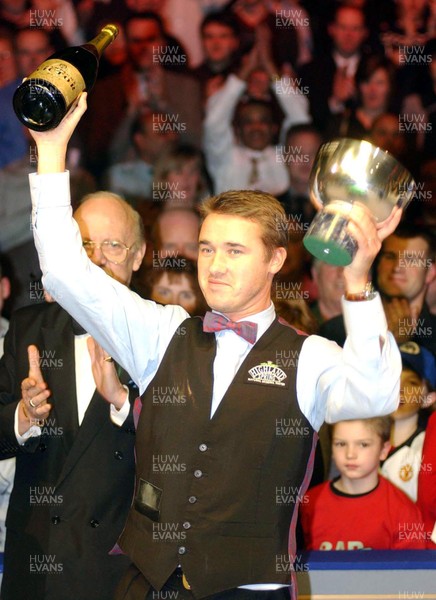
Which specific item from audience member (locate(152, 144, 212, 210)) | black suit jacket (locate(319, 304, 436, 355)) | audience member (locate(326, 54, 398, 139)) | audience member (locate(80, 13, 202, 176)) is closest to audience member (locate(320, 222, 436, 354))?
black suit jacket (locate(319, 304, 436, 355))

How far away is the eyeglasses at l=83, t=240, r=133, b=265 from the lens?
114 inches

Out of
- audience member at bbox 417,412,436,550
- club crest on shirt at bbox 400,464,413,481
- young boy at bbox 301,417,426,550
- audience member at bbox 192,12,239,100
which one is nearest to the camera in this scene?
young boy at bbox 301,417,426,550

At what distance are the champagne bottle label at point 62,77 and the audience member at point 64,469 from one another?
775 millimetres

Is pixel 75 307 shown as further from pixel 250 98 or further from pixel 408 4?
pixel 408 4

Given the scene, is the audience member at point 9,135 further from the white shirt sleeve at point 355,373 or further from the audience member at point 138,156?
the white shirt sleeve at point 355,373

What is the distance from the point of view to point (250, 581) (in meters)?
2.02

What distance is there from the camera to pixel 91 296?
6.72 ft

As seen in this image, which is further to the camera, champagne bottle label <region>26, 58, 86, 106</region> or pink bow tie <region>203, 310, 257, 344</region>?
pink bow tie <region>203, 310, 257, 344</region>

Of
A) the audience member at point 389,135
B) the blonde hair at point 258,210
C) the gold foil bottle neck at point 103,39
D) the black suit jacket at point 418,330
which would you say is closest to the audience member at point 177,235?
the black suit jacket at point 418,330

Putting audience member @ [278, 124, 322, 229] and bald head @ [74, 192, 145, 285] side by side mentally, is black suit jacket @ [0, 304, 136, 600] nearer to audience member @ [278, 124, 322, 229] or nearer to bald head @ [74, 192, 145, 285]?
bald head @ [74, 192, 145, 285]

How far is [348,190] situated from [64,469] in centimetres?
122

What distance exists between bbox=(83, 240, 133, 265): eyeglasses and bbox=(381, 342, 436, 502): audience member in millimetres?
1569

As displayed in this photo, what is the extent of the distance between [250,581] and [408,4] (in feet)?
12.3

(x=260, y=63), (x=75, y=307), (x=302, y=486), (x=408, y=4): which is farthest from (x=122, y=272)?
(x=408, y=4)
